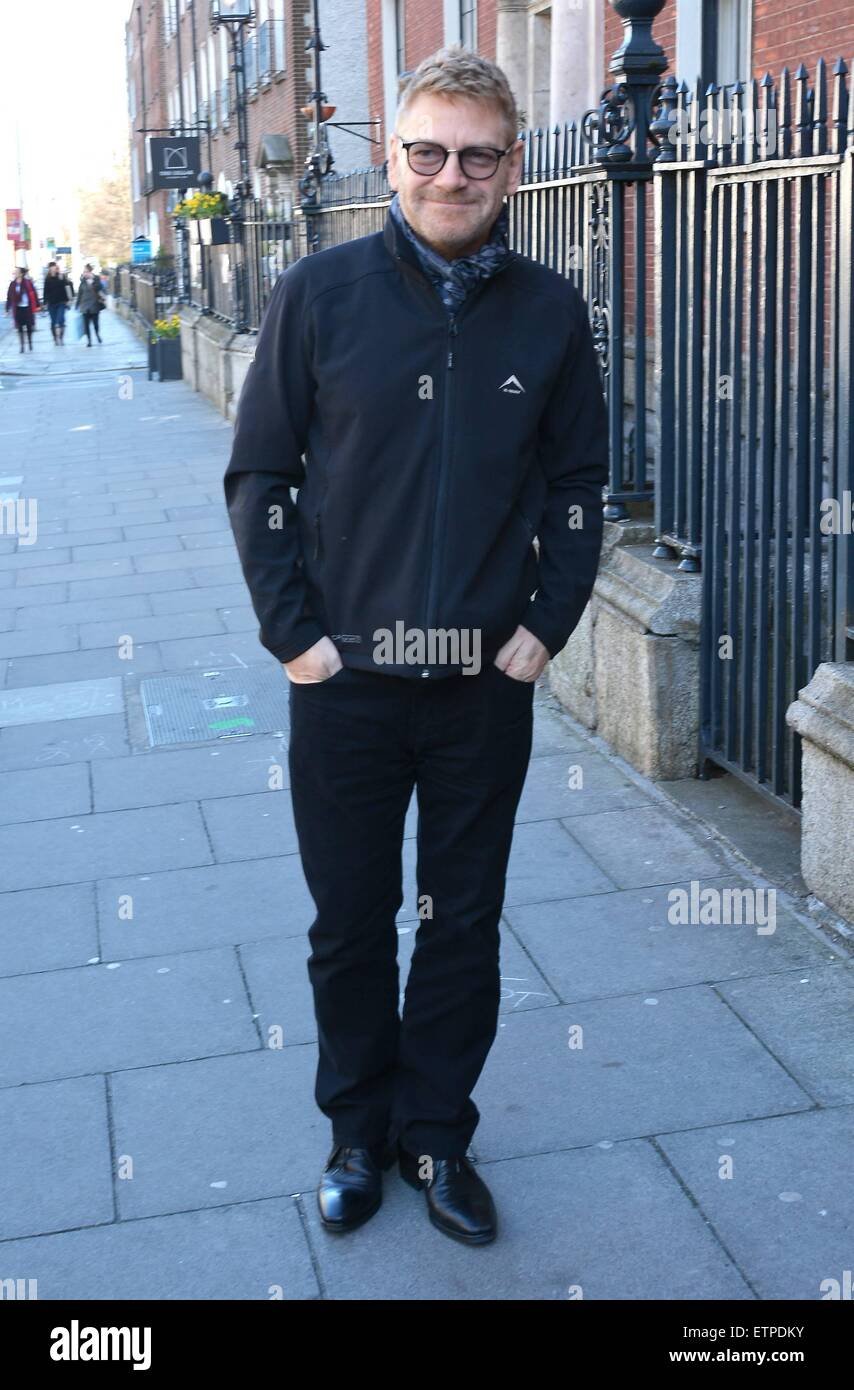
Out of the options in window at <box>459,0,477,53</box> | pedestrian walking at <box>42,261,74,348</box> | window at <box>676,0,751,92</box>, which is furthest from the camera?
pedestrian walking at <box>42,261,74,348</box>

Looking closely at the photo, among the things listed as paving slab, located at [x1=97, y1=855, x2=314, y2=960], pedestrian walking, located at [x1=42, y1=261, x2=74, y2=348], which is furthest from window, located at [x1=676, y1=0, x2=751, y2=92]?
pedestrian walking, located at [x1=42, y1=261, x2=74, y2=348]

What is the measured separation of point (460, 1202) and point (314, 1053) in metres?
0.82

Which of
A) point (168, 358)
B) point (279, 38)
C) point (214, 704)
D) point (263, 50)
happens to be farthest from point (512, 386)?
point (263, 50)

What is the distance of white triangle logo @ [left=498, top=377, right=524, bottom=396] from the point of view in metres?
2.96

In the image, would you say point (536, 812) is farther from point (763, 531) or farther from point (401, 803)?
point (401, 803)

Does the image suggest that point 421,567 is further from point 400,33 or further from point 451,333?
point 400,33

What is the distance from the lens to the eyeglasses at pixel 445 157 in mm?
2834

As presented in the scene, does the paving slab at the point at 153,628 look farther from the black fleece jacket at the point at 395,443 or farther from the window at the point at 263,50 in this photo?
the window at the point at 263,50

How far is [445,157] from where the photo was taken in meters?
2.83

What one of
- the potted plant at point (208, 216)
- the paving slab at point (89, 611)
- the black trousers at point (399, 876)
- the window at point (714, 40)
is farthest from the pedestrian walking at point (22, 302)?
the black trousers at point (399, 876)

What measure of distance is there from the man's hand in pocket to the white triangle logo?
0.55 m

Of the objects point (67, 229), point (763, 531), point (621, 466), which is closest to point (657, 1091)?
point (763, 531)

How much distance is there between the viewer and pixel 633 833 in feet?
17.6

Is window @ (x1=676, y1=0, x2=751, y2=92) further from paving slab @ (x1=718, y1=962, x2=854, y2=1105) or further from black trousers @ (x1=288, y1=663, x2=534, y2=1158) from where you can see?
black trousers @ (x1=288, y1=663, x2=534, y2=1158)
